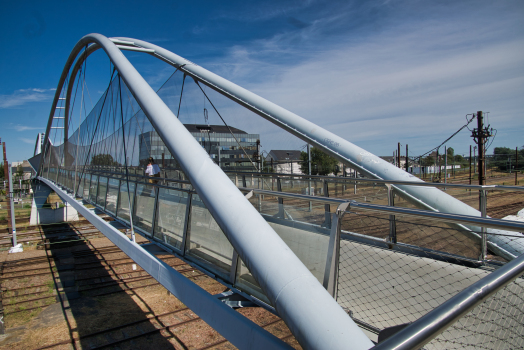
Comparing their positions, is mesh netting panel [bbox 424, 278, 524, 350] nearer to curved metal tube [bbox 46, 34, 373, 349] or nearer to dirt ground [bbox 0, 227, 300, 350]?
curved metal tube [bbox 46, 34, 373, 349]

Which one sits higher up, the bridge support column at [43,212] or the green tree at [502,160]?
the green tree at [502,160]

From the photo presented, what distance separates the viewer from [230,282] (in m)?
3.37

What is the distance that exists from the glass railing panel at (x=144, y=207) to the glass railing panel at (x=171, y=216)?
0.34 m

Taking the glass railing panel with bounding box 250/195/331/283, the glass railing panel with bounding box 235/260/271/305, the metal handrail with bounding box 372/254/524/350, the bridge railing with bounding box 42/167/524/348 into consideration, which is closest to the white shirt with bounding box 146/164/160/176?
the bridge railing with bounding box 42/167/524/348

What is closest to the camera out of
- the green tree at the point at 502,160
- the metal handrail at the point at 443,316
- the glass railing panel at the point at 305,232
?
the metal handrail at the point at 443,316

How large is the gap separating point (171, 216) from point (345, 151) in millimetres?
3568

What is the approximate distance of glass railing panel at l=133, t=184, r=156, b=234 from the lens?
18.8ft

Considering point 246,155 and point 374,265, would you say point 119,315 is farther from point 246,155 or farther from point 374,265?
point 374,265

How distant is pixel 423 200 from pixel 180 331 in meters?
5.82

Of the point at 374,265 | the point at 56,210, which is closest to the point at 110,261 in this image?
the point at 374,265

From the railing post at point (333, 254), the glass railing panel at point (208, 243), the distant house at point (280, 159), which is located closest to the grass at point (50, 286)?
the distant house at point (280, 159)

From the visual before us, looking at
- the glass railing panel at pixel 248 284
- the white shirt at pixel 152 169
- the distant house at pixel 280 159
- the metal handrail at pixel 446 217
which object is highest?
the distant house at pixel 280 159

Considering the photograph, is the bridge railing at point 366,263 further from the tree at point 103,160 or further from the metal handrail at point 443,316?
the tree at point 103,160

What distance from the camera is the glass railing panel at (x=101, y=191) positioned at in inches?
358
